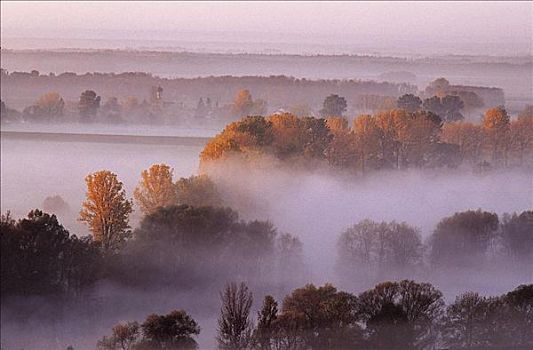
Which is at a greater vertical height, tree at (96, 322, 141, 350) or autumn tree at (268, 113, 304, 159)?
autumn tree at (268, 113, 304, 159)

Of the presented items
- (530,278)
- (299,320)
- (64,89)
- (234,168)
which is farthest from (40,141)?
(530,278)

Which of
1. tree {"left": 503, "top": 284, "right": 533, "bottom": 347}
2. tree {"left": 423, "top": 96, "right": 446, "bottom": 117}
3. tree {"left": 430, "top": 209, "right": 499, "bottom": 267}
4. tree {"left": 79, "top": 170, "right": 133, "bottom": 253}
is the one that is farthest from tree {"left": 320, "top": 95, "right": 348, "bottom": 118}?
tree {"left": 503, "top": 284, "right": 533, "bottom": 347}

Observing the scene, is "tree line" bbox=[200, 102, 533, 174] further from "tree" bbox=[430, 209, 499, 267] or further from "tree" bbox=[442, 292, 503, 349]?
"tree" bbox=[442, 292, 503, 349]

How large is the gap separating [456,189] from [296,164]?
1074 millimetres

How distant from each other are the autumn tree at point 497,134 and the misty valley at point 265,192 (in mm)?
15

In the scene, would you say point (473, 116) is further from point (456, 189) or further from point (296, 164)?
point (296, 164)

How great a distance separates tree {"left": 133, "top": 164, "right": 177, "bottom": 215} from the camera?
5.48 metres

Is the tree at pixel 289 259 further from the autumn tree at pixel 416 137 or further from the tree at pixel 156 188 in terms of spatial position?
the autumn tree at pixel 416 137

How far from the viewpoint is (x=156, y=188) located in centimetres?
554

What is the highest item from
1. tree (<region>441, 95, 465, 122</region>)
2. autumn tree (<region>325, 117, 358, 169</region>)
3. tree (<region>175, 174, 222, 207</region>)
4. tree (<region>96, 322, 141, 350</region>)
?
tree (<region>441, 95, 465, 122</region>)

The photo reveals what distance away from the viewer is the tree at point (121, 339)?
498cm

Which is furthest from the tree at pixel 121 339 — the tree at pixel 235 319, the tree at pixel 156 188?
the tree at pixel 156 188

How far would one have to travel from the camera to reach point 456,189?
563cm

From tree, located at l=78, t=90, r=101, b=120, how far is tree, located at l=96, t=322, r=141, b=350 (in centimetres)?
157
